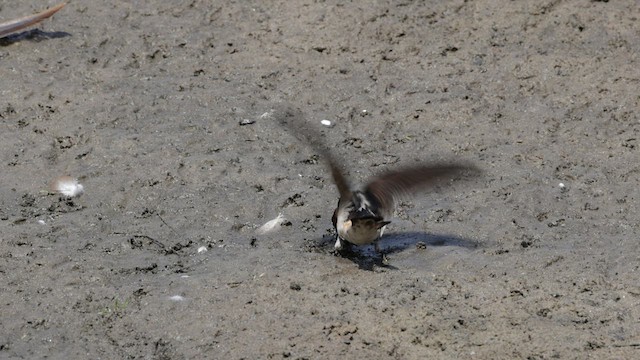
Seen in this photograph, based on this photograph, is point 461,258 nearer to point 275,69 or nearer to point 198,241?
point 198,241

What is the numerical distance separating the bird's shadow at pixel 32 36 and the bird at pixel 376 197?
3658mm

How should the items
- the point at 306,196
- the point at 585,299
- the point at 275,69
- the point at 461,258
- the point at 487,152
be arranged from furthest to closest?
1. the point at 275,69
2. the point at 487,152
3. the point at 306,196
4. the point at 461,258
5. the point at 585,299

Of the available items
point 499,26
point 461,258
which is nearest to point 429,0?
point 499,26

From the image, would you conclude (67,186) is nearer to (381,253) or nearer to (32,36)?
(381,253)

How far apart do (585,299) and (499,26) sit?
395 centimetres

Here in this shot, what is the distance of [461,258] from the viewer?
21.5 feet

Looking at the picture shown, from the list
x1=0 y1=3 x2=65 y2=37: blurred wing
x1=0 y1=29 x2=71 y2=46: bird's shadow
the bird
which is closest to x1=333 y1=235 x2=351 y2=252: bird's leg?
the bird

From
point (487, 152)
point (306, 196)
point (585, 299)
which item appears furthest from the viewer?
point (487, 152)

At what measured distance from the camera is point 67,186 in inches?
300

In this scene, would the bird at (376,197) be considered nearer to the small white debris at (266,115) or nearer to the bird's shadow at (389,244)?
the bird's shadow at (389,244)

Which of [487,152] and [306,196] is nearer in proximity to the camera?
[306,196]

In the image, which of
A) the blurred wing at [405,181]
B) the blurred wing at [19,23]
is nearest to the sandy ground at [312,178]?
the blurred wing at [19,23]

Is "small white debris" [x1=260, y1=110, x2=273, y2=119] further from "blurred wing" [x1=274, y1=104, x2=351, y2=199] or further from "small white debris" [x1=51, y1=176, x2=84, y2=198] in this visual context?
"small white debris" [x1=51, y1=176, x2=84, y2=198]

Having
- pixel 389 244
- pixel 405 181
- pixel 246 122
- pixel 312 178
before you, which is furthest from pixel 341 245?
pixel 246 122
